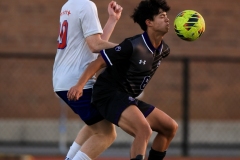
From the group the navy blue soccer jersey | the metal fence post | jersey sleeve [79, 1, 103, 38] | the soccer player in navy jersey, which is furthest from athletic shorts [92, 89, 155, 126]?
the metal fence post

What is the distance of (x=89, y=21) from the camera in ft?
24.7

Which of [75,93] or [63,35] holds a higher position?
[63,35]

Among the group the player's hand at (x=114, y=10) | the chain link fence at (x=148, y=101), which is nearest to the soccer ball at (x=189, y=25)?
the player's hand at (x=114, y=10)

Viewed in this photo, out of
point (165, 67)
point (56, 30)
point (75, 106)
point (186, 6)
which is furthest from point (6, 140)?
point (75, 106)

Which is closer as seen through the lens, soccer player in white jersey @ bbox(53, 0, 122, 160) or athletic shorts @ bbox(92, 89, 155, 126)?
athletic shorts @ bbox(92, 89, 155, 126)

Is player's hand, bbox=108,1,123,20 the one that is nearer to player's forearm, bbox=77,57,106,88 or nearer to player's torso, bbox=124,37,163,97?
player's torso, bbox=124,37,163,97

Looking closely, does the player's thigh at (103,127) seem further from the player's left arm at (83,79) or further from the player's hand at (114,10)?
the player's hand at (114,10)

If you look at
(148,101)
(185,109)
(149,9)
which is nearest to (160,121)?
(149,9)

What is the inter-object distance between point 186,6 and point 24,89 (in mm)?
4029

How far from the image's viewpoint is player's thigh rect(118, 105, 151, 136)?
7.20 meters

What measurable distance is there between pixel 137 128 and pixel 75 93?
0.71m

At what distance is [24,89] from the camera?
15.5 metres

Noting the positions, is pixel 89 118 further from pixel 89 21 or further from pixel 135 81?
pixel 89 21

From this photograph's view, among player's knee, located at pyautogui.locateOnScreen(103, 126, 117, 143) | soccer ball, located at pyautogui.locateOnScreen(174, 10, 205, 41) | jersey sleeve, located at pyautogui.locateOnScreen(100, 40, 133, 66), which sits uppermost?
soccer ball, located at pyautogui.locateOnScreen(174, 10, 205, 41)
